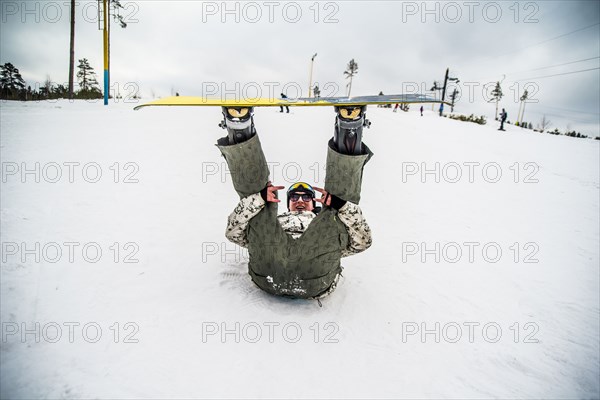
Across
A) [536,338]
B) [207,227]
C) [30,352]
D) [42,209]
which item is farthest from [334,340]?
[42,209]

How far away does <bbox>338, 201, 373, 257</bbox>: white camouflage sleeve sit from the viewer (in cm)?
249

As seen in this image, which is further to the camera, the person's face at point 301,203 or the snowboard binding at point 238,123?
the person's face at point 301,203

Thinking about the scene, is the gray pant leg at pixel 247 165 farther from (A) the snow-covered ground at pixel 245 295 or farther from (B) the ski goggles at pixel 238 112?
(A) the snow-covered ground at pixel 245 295

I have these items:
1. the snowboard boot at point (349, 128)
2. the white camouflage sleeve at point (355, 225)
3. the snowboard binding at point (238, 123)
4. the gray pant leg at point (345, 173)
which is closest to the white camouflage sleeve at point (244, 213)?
the snowboard binding at point (238, 123)

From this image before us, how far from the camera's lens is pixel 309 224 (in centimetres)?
259

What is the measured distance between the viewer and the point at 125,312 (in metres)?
2.66

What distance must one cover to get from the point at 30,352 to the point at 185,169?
16.2 ft

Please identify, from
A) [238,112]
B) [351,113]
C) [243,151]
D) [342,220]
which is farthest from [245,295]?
[351,113]

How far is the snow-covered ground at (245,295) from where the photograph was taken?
2.25m

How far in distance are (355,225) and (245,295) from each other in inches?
56.3

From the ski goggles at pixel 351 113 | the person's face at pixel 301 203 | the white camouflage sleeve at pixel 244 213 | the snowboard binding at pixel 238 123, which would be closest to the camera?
the ski goggles at pixel 351 113

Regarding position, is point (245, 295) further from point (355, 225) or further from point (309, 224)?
point (355, 225)

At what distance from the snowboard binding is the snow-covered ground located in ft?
5.46

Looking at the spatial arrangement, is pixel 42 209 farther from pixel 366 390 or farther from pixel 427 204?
pixel 427 204
